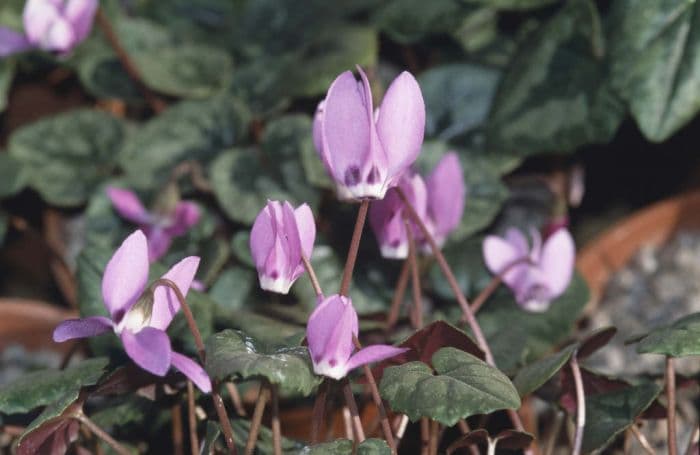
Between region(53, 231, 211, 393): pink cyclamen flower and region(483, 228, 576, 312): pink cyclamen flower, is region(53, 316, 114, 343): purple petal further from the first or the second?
region(483, 228, 576, 312): pink cyclamen flower

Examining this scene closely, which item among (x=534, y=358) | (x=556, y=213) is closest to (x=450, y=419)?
(x=534, y=358)

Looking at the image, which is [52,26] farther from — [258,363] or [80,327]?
[258,363]

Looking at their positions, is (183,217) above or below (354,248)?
below

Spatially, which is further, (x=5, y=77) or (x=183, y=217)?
(x=5, y=77)

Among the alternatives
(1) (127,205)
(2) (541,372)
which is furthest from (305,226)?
(1) (127,205)

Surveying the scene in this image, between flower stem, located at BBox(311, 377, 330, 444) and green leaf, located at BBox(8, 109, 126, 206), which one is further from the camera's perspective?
green leaf, located at BBox(8, 109, 126, 206)

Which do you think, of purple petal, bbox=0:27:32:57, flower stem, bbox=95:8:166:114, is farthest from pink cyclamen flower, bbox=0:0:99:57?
flower stem, bbox=95:8:166:114

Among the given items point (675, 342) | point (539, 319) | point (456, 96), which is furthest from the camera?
point (456, 96)
